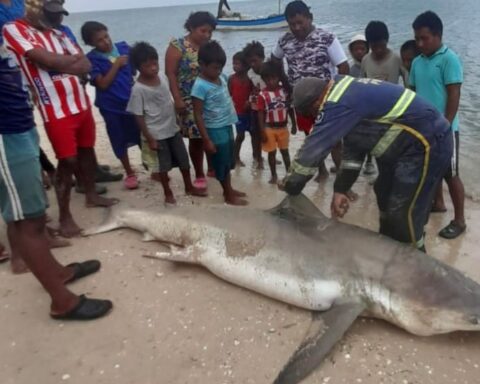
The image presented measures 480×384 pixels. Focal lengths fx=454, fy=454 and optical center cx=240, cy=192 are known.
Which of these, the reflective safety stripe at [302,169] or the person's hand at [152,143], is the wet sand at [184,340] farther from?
the person's hand at [152,143]

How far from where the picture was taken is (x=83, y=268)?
393 centimetres

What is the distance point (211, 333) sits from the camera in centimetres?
326

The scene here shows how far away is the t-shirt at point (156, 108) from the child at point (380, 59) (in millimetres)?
2505

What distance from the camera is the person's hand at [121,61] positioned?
5.44 meters

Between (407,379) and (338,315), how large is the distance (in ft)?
1.87

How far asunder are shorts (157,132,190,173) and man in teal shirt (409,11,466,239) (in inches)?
105

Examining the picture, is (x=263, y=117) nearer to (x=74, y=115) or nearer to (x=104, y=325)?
(x=74, y=115)

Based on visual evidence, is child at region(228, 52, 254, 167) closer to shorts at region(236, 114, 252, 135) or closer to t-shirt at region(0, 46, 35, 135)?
shorts at region(236, 114, 252, 135)

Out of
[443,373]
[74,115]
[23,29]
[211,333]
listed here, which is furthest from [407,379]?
[23,29]

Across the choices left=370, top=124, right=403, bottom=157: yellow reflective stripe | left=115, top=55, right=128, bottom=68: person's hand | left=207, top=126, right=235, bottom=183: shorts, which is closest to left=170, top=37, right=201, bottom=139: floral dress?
left=207, top=126, right=235, bottom=183: shorts

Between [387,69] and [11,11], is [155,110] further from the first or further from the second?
[387,69]

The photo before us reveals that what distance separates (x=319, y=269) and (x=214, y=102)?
2474 mm

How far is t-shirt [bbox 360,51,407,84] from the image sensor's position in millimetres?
5551

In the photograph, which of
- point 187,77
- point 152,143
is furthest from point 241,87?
point 152,143
